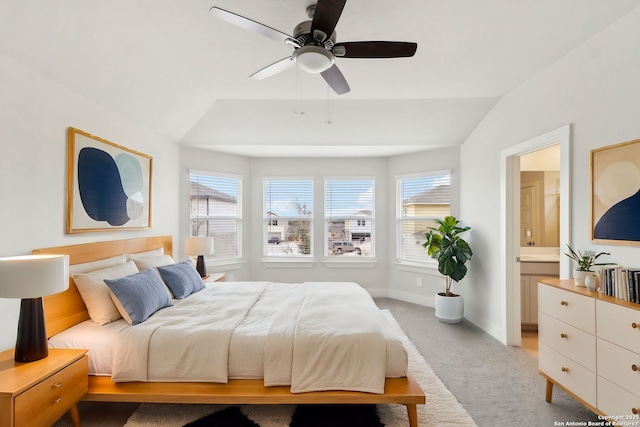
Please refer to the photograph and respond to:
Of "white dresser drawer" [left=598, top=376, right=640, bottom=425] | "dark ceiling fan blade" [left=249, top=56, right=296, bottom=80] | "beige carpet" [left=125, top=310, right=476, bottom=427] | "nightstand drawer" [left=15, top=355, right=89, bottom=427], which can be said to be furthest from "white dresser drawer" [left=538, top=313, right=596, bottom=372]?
"nightstand drawer" [left=15, top=355, right=89, bottom=427]

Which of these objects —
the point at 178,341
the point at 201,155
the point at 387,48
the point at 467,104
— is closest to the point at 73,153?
the point at 178,341

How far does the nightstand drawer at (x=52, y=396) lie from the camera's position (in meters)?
1.59

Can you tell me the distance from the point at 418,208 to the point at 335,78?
10.8 ft

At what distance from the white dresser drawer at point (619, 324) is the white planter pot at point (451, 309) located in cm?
219

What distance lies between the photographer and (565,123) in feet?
8.65

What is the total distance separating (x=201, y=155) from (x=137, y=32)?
8.43ft

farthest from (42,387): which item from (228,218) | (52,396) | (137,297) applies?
(228,218)

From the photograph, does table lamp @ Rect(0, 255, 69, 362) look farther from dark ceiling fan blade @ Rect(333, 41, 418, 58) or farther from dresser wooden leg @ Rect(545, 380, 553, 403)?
dresser wooden leg @ Rect(545, 380, 553, 403)

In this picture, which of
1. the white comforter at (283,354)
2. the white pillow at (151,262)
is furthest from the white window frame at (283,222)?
the white comforter at (283,354)

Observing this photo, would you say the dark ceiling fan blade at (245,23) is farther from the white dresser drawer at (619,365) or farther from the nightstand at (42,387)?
the white dresser drawer at (619,365)

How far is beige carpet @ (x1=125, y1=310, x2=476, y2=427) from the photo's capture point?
2111 mm

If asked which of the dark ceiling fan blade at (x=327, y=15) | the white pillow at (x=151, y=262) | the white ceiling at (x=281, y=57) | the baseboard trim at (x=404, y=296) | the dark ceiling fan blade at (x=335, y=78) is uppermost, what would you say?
the white ceiling at (x=281, y=57)

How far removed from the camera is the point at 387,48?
1.98 meters

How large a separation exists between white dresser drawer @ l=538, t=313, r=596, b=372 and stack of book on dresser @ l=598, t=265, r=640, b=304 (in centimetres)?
32
